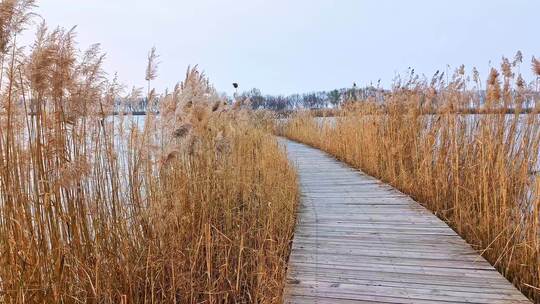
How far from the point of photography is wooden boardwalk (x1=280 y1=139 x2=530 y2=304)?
162 centimetres

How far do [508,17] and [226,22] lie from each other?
16.2 feet

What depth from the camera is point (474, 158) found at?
115 inches

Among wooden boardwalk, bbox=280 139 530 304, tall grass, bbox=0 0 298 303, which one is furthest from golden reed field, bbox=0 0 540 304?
wooden boardwalk, bbox=280 139 530 304

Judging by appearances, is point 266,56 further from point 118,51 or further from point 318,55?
point 118,51

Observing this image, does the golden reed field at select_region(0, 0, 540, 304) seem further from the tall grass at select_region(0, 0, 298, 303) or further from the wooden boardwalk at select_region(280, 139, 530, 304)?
the wooden boardwalk at select_region(280, 139, 530, 304)

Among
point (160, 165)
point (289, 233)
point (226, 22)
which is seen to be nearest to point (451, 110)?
point (289, 233)

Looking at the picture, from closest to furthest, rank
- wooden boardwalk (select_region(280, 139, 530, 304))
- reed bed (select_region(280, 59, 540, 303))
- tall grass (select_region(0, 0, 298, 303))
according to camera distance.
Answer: tall grass (select_region(0, 0, 298, 303))
wooden boardwalk (select_region(280, 139, 530, 304))
reed bed (select_region(280, 59, 540, 303))

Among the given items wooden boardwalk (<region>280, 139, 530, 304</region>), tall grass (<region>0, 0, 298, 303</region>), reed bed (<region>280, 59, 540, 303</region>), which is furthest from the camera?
reed bed (<region>280, 59, 540, 303</region>)

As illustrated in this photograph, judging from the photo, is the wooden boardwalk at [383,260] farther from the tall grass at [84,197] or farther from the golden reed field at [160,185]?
the tall grass at [84,197]

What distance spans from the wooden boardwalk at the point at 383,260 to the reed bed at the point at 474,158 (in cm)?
16

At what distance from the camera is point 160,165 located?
1.97 meters

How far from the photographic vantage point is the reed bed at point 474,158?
196 cm

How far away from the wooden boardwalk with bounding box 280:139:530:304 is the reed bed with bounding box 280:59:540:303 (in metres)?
0.16

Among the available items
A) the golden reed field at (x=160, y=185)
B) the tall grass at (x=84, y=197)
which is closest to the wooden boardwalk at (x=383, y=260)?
the golden reed field at (x=160, y=185)
